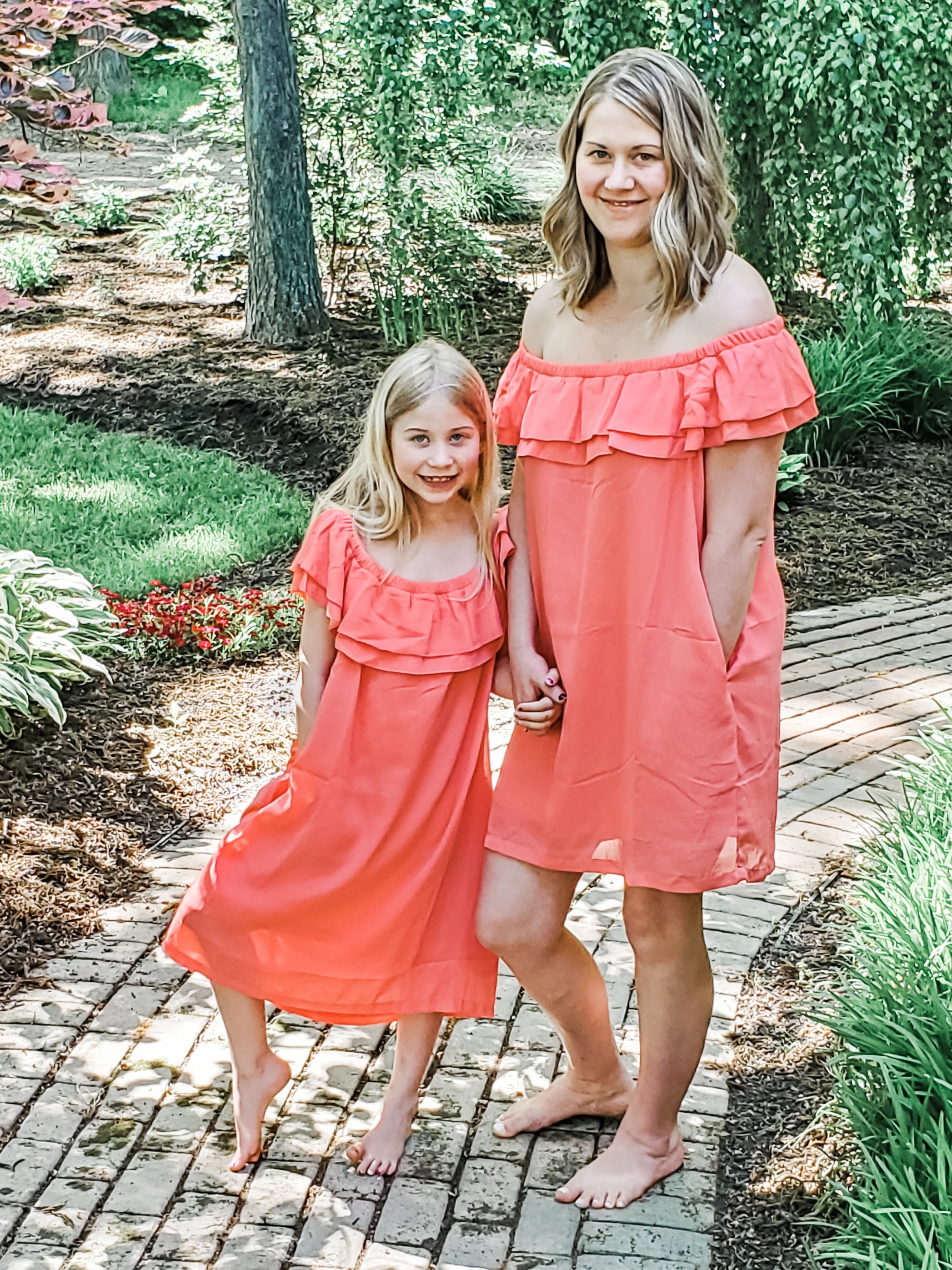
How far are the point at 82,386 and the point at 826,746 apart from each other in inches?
219

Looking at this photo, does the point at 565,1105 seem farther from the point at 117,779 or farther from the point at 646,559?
the point at 117,779

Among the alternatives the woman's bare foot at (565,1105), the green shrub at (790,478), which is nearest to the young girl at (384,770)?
the woman's bare foot at (565,1105)

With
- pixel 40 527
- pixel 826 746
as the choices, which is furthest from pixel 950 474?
pixel 40 527

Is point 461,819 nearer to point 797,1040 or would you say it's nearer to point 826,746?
point 797,1040

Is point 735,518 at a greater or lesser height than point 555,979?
greater

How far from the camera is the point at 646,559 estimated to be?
2217 millimetres

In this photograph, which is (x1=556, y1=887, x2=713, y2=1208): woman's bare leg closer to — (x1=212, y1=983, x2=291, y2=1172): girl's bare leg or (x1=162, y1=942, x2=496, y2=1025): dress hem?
(x1=162, y1=942, x2=496, y2=1025): dress hem

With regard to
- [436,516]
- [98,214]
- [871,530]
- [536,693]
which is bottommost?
[871,530]

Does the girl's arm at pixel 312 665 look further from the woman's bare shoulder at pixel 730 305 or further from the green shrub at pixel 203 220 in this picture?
the green shrub at pixel 203 220

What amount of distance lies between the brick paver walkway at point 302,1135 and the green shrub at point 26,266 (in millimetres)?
7560

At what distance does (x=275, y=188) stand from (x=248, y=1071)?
6.63 meters

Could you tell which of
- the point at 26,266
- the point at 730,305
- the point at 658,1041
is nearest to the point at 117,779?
the point at 658,1041

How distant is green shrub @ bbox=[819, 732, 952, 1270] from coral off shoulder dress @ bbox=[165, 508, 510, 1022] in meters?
0.68

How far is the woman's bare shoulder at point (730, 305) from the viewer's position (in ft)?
7.09
